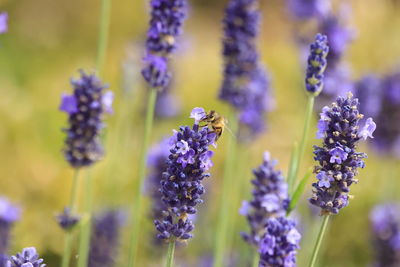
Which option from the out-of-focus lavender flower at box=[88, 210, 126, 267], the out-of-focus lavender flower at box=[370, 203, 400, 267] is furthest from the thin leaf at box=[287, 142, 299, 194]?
the out-of-focus lavender flower at box=[370, 203, 400, 267]

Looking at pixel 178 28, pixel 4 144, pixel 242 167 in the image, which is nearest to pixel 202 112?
pixel 178 28

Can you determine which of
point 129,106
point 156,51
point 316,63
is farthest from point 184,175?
point 129,106

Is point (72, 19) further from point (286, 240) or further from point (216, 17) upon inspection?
point (286, 240)

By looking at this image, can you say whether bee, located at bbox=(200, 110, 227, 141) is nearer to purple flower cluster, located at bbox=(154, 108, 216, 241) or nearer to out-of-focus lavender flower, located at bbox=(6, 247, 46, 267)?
purple flower cluster, located at bbox=(154, 108, 216, 241)

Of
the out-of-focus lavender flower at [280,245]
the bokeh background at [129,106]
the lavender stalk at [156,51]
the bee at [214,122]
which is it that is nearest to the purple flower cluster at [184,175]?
the bee at [214,122]

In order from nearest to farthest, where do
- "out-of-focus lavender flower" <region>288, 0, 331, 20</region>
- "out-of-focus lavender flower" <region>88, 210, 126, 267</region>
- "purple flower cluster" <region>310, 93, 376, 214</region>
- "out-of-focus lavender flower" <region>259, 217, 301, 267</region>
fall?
"out-of-focus lavender flower" <region>259, 217, 301, 267</region> < "purple flower cluster" <region>310, 93, 376, 214</region> < "out-of-focus lavender flower" <region>88, 210, 126, 267</region> < "out-of-focus lavender flower" <region>288, 0, 331, 20</region>

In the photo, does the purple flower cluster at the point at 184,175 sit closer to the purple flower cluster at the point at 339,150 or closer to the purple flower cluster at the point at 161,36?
the purple flower cluster at the point at 339,150
